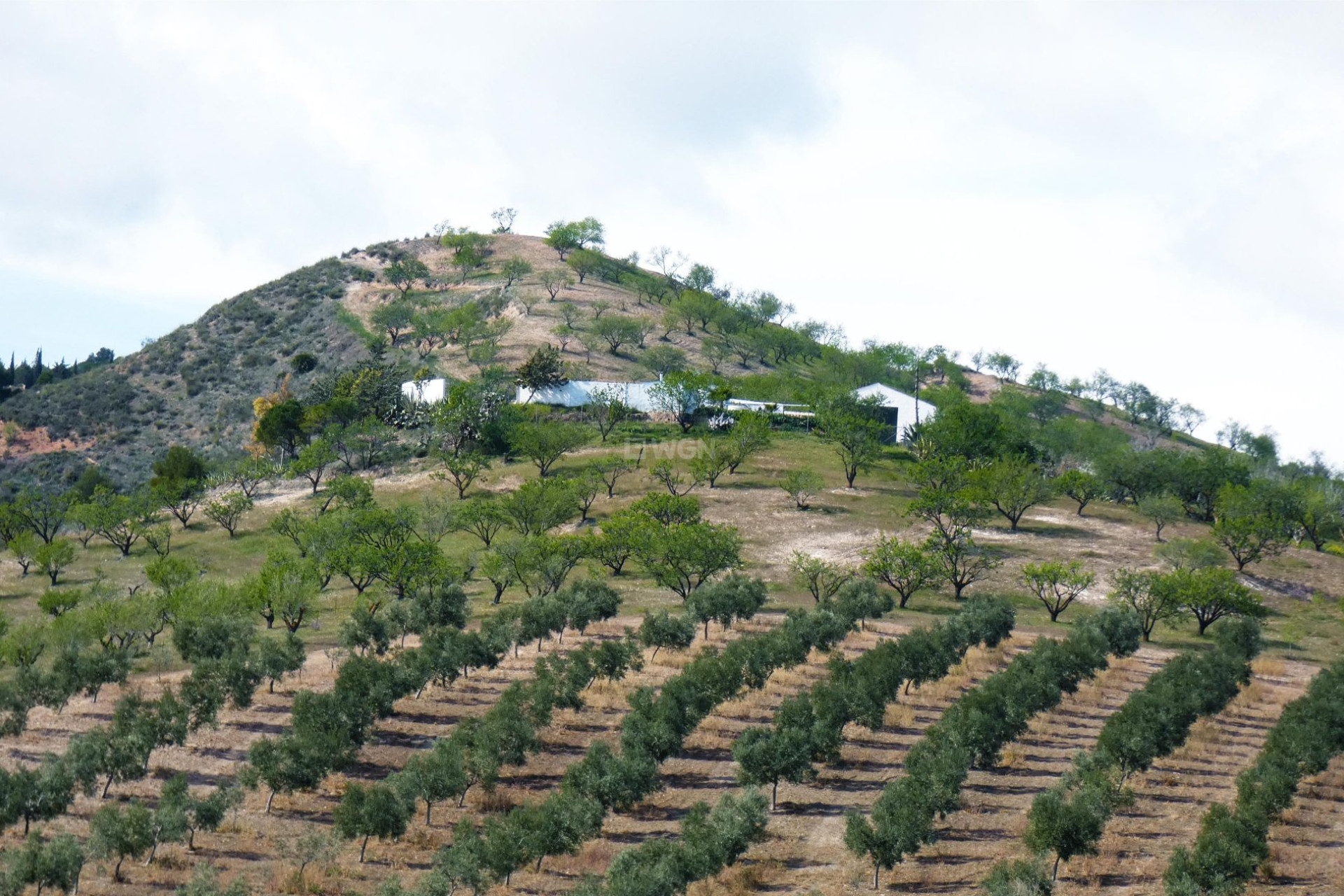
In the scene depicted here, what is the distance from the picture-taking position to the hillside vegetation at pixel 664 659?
4266 cm

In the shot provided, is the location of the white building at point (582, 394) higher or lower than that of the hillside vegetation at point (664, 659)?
higher

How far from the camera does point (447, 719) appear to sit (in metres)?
57.7

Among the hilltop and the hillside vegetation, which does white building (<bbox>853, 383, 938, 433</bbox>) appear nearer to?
the hillside vegetation

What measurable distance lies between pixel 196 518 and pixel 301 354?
197 ft

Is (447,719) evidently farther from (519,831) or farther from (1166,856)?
(1166,856)

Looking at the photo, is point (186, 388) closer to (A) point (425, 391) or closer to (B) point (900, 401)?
(A) point (425, 391)

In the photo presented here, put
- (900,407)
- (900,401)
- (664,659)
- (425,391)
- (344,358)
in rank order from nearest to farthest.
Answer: (664,659) < (900,407) < (900,401) < (425,391) < (344,358)

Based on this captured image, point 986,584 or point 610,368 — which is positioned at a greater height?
point 610,368

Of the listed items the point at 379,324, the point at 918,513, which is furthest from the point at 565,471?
the point at 379,324

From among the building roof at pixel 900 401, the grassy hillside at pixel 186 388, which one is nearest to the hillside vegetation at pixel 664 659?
the building roof at pixel 900 401

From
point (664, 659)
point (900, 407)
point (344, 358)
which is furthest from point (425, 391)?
point (664, 659)

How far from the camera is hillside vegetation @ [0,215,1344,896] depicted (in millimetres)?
42656

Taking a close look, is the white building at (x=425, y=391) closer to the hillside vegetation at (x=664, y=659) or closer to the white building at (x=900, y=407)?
Answer: the hillside vegetation at (x=664, y=659)

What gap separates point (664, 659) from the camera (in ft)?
214
